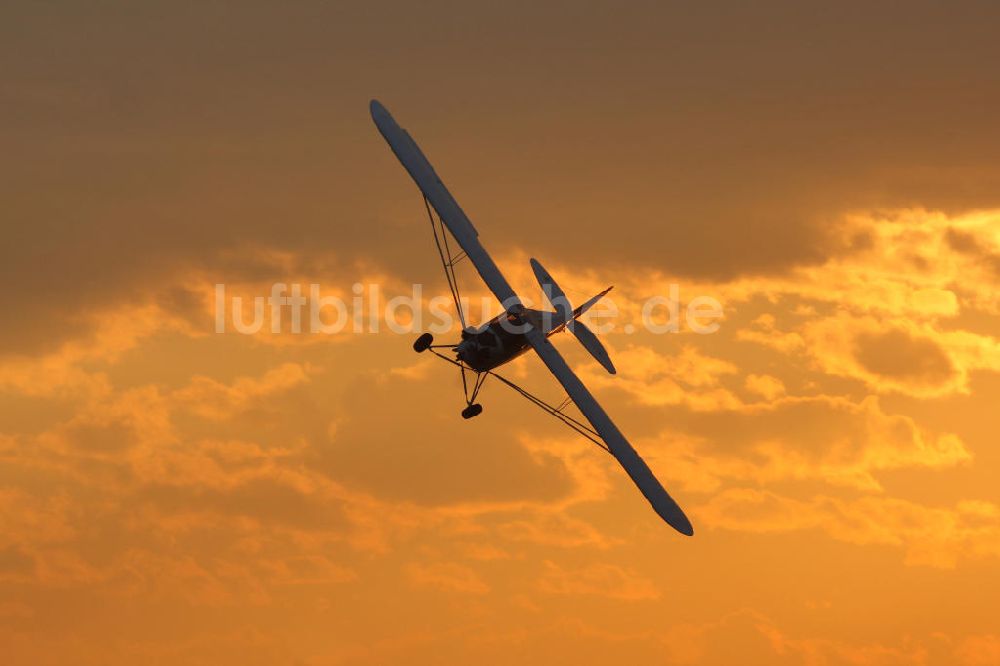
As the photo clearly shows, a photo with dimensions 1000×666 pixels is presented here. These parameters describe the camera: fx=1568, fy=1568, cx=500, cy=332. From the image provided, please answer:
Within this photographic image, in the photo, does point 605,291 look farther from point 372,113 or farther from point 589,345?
point 372,113

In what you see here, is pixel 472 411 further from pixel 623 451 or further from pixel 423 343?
pixel 623 451

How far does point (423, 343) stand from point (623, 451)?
9642 millimetres

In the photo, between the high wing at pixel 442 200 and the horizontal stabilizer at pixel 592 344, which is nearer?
the high wing at pixel 442 200

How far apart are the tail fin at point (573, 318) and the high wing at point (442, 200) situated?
19.4ft

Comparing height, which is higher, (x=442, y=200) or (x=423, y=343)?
(x=442, y=200)

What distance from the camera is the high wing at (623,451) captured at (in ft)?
196

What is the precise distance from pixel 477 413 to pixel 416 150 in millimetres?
12248

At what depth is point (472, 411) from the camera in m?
65.6

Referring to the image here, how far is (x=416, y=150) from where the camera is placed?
2724 inches

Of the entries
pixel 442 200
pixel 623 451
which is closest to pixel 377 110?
pixel 442 200

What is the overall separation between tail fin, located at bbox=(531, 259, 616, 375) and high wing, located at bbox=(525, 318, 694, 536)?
8.08m

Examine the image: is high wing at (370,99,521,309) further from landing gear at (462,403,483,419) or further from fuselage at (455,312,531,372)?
landing gear at (462,403,483,419)

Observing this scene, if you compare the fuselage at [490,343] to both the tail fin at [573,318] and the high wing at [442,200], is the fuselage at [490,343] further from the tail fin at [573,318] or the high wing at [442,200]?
the tail fin at [573,318]

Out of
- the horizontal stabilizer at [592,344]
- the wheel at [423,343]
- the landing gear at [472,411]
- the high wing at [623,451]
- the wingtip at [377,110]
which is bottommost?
the high wing at [623,451]
